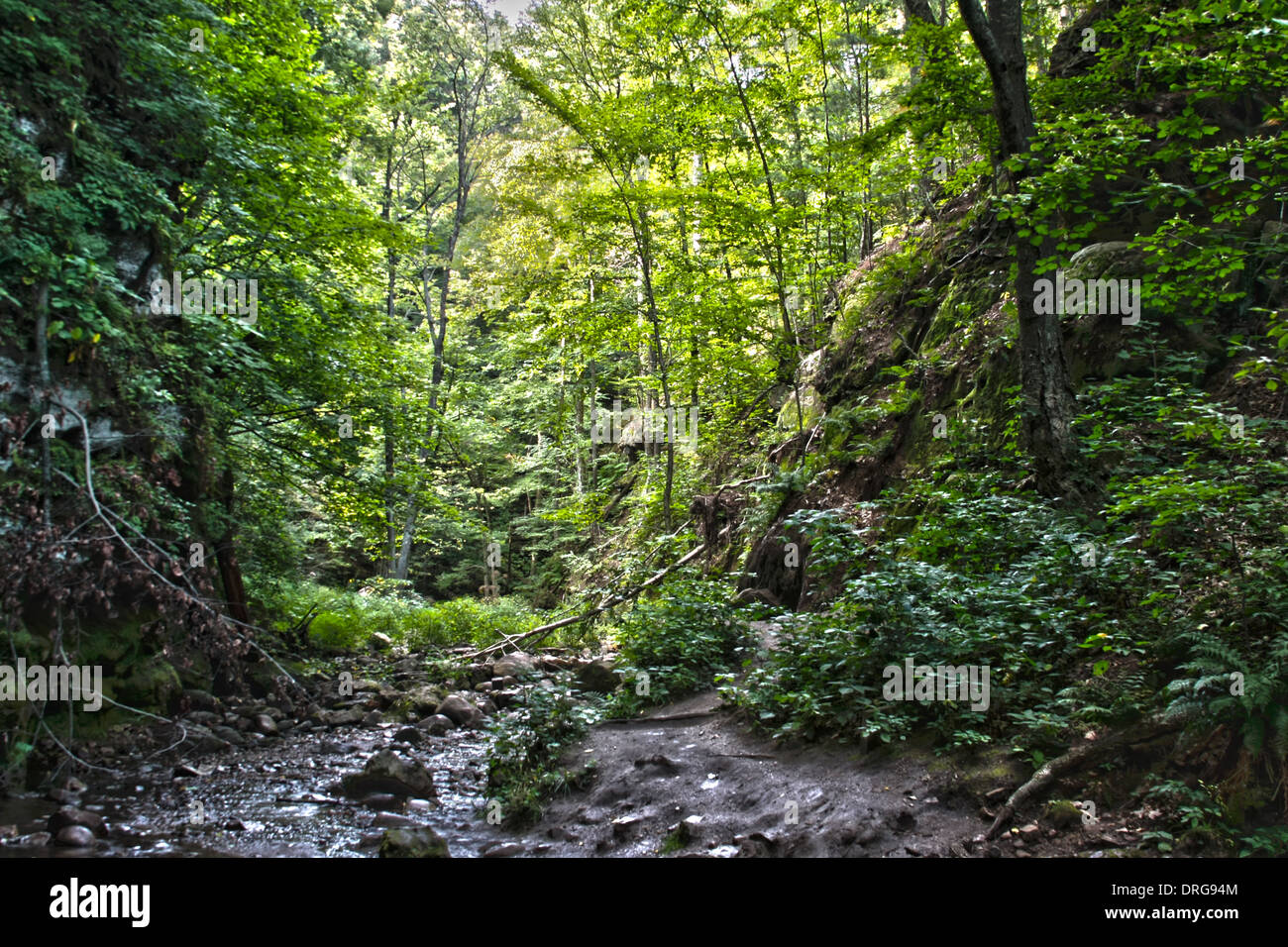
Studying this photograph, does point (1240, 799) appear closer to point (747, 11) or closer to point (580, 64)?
point (747, 11)

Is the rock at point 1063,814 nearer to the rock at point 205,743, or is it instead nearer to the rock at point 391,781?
the rock at point 391,781

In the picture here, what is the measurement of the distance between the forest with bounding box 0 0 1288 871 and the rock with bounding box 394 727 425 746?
0.03m

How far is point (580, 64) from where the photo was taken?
18438mm

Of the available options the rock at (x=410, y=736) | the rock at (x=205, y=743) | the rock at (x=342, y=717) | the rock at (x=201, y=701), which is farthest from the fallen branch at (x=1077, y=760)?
the rock at (x=201, y=701)

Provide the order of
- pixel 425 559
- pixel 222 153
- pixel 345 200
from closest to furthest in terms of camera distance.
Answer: pixel 222 153, pixel 345 200, pixel 425 559

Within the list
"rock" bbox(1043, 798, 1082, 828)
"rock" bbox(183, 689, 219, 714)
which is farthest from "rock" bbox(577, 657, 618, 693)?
"rock" bbox(1043, 798, 1082, 828)

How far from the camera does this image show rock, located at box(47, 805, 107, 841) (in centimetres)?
504

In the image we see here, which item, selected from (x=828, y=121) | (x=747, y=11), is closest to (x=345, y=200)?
(x=747, y=11)

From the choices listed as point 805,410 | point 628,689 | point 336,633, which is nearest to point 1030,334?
point 628,689

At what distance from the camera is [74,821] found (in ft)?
16.8

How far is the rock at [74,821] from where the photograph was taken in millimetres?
5039

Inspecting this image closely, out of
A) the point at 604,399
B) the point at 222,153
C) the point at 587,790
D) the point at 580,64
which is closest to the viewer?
the point at 587,790
